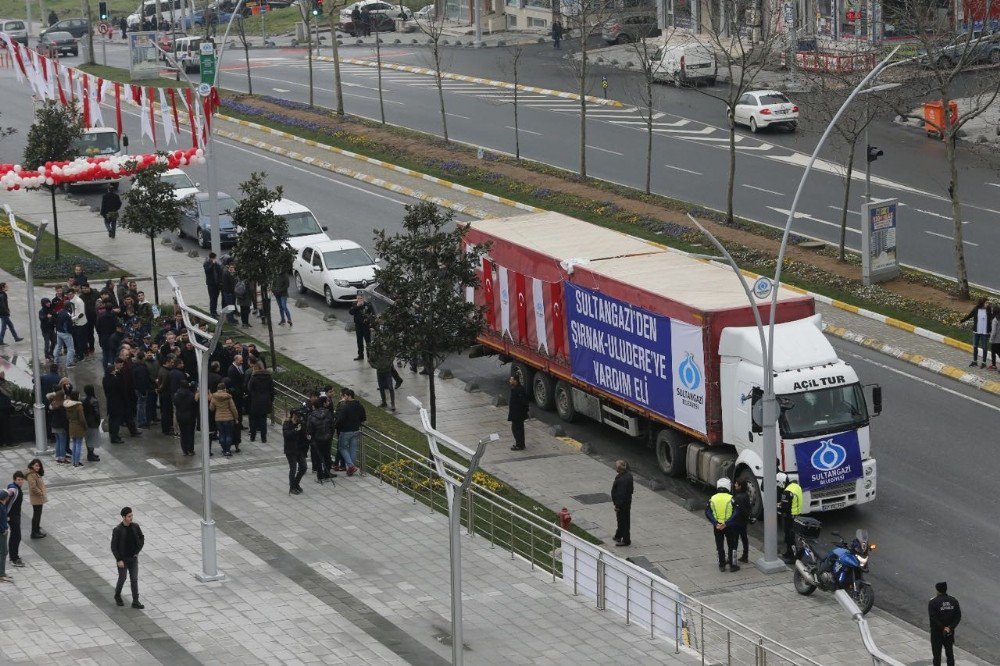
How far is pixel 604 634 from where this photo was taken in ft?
70.0

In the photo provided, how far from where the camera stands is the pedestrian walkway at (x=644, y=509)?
865 inches

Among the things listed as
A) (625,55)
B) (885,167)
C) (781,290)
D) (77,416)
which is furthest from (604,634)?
(625,55)

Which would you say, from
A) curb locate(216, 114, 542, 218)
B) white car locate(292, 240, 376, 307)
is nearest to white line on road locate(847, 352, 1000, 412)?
white car locate(292, 240, 376, 307)

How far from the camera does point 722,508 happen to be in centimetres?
2400

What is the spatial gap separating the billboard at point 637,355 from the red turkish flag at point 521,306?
5.09 feet

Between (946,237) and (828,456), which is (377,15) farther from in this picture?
(828,456)

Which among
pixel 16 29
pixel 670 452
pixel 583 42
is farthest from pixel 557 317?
pixel 16 29

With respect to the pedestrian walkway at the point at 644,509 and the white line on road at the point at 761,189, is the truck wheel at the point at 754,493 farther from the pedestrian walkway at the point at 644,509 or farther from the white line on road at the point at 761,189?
the white line on road at the point at 761,189

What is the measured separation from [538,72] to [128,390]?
4509cm

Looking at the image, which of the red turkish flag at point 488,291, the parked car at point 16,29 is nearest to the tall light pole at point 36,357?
the red turkish flag at point 488,291

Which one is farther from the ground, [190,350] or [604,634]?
[190,350]

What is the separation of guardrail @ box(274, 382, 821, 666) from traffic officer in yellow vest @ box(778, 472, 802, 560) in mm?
2822

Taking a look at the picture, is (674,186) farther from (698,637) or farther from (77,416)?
(698,637)

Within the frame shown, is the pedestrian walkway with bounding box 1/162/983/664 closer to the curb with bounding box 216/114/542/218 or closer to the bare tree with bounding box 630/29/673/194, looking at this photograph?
the curb with bounding box 216/114/542/218
